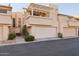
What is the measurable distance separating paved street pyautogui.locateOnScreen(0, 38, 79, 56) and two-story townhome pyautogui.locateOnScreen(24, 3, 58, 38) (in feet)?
2.24

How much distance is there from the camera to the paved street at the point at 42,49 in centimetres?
678

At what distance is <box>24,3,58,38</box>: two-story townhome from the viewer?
28.0ft

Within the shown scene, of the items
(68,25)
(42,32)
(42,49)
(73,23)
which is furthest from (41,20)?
(42,49)

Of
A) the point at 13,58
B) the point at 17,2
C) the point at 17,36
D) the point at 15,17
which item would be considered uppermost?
the point at 17,2

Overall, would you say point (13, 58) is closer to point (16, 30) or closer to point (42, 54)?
point (42, 54)

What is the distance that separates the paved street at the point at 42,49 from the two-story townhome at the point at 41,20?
0.68 meters

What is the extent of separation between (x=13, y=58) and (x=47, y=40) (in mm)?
2344

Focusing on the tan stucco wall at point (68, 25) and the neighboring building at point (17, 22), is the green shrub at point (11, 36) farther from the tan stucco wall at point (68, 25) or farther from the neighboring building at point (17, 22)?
the tan stucco wall at point (68, 25)

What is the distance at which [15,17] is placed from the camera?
7.96 metres

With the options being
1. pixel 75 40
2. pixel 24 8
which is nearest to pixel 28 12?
pixel 24 8

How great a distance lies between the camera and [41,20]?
10.5 m

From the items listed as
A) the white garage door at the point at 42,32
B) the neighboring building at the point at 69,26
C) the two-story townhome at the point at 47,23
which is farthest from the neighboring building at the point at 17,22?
the neighboring building at the point at 69,26

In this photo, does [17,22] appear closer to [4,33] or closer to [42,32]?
[4,33]

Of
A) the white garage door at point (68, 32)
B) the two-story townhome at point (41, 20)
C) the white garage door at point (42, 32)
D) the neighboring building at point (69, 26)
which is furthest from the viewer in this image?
→ the neighboring building at point (69, 26)
